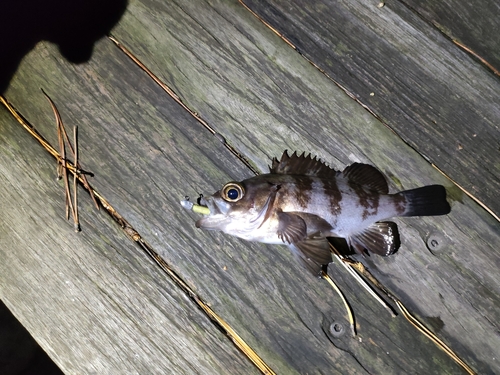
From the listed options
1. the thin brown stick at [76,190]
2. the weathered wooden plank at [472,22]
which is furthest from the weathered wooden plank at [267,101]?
the weathered wooden plank at [472,22]

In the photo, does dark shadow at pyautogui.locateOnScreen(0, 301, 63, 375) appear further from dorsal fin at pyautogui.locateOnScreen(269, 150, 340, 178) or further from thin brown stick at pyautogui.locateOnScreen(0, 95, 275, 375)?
dorsal fin at pyautogui.locateOnScreen(269, 150, 340, 178)

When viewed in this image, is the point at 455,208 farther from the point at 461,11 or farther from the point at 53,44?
the point at 53,44

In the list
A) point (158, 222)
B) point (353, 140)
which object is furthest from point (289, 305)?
point (353, 140)

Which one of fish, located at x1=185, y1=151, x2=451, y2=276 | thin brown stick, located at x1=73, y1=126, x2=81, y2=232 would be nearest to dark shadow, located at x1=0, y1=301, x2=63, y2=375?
thin brown stick, located at x1=73, y1=126, x2=81, y2=232

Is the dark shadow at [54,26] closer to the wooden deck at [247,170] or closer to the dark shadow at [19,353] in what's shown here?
the wooden deck at [247,170]

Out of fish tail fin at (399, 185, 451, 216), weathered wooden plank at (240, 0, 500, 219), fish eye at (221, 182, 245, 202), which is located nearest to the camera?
fish eye at (221, 182, 245, 202)

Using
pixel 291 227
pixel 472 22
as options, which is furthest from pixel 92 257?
pixel 472 22

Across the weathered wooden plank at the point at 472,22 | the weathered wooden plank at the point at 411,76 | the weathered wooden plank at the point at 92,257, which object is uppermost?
the weathered wooden plank at the point at 472,22
